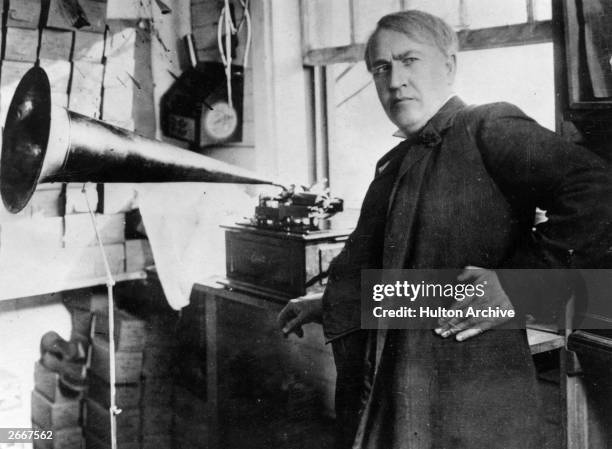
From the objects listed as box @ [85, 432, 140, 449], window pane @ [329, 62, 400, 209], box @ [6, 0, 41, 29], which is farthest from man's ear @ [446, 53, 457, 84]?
box @ [85, 432, 140, 449]

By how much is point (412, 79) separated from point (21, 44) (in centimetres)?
184

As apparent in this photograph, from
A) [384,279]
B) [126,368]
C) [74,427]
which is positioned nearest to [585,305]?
[384,279]

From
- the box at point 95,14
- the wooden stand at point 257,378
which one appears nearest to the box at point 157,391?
the wooden stand at point 257,378

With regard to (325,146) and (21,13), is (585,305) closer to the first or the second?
(325,146)

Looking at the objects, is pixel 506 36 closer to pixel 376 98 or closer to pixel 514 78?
pixel 514 78

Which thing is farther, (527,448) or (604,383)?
(604,383)

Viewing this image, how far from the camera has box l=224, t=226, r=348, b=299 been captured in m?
2.01

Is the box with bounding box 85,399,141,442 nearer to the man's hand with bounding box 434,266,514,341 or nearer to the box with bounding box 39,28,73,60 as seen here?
the box with bounding box 39,28,73,60

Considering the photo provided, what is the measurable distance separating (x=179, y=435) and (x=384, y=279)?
69.2 inches

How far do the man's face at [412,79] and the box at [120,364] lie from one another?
5.88ft

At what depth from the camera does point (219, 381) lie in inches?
96.0

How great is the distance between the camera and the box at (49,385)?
262cm

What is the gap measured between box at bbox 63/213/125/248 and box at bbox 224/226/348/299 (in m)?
0.70

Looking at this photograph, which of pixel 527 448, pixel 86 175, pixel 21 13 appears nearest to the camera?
pixel 527 448
